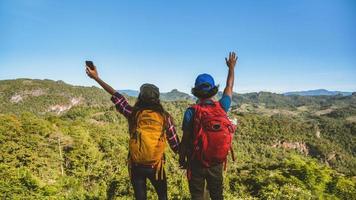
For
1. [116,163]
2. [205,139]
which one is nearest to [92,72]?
[205,139]

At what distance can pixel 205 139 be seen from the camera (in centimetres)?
377

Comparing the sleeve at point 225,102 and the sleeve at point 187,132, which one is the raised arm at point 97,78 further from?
the sleeve at point 225,102

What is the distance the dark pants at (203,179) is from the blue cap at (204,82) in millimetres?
930

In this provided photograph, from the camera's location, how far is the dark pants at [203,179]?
3.90m

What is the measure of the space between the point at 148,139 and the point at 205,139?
0.67 meters

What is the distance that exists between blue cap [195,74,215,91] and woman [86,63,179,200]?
21.7 inches

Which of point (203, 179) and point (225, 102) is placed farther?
point (225, 102)

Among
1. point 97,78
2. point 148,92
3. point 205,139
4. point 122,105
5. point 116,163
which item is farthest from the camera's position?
point 116,163

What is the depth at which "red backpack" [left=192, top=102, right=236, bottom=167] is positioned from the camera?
3.78 metres

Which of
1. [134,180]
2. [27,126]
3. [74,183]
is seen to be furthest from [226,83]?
[27,126]

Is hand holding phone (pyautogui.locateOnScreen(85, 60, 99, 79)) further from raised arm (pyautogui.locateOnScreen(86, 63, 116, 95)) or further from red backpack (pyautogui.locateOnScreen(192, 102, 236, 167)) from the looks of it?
red backpack (pyautogui.locateOnScreen(192, 102, 236, 167))

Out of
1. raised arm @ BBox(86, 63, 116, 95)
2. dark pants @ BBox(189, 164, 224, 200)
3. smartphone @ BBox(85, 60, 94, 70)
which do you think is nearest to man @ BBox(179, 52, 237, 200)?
dark pants @ BBox(189, 164, 224, 200)

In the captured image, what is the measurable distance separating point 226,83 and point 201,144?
100 centimetres

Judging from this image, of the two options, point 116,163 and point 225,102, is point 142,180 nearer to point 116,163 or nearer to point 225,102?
point 225,102
